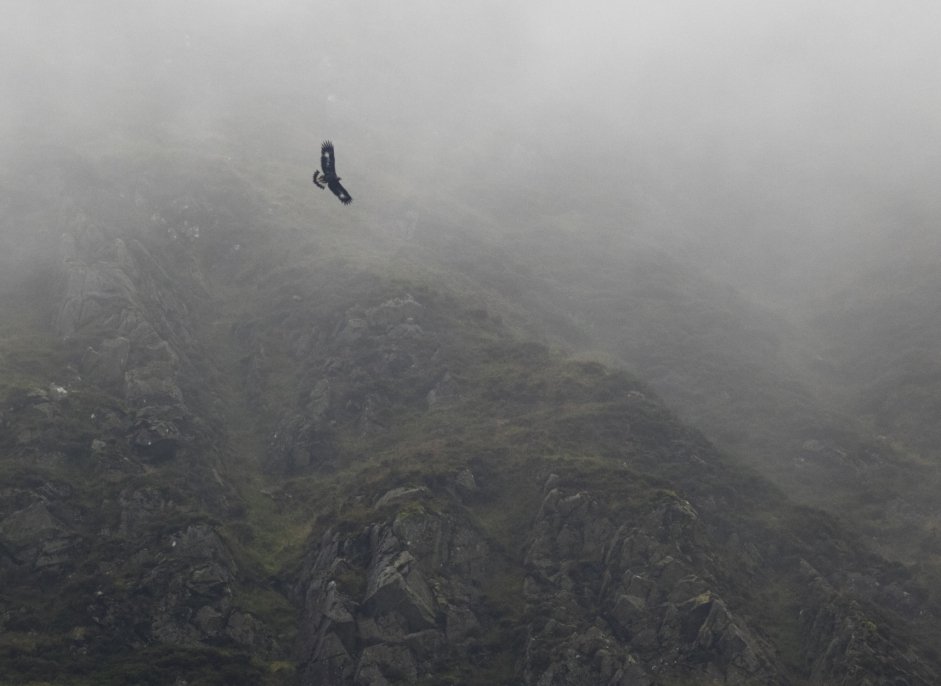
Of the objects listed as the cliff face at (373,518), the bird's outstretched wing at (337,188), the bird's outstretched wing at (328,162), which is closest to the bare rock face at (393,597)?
the cliff face at (373,518)

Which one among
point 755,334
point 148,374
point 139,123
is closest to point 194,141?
point 139,123

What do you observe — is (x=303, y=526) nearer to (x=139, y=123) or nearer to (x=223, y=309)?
→ (x=223, y=309)

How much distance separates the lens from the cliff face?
169 feet

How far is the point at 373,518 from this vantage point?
5903 cm

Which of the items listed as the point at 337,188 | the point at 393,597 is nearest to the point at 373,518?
the point at 393,597

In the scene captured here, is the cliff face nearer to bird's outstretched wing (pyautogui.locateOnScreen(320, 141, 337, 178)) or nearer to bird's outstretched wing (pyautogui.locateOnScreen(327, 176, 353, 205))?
bird's outstretched wing (pyautogui.locateOnScreen(327, 176, 353, 205))

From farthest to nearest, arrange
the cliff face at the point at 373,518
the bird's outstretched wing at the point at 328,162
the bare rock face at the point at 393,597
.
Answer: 1. the cliff face at the point at 373,518
2. the bare rock face at the point at 393,597
3. the bird's outstretched wing at the point at 328,162

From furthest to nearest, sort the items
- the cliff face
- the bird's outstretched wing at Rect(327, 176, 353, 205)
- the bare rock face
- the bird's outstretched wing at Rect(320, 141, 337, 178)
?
1. the cliff face
2. the bare rock face
3. the bird's outstretched wing at Rect(327, 176, 353, 205)
4. the bird's outstretched wing at Rect(320, 141, 337, 178)

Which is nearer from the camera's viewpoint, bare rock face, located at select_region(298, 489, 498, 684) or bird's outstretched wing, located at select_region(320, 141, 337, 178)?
bird's outstretched wing, located at select_region(320, 141, 337, 178)

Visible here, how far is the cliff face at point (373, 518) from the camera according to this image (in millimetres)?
51562

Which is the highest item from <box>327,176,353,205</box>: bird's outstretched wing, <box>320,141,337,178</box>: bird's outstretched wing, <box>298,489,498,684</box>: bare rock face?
<box>320,141,337,178</box>: bird's outstretched wing

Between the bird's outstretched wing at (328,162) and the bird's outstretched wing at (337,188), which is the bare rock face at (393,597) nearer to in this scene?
the bird's outstretched wing at (337,188)

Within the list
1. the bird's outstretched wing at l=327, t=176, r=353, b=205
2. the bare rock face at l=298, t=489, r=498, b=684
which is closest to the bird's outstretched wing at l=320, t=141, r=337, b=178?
the bird's outstretched wing at l=327, t=176, r=353, b=205

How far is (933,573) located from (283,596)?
138 ft
